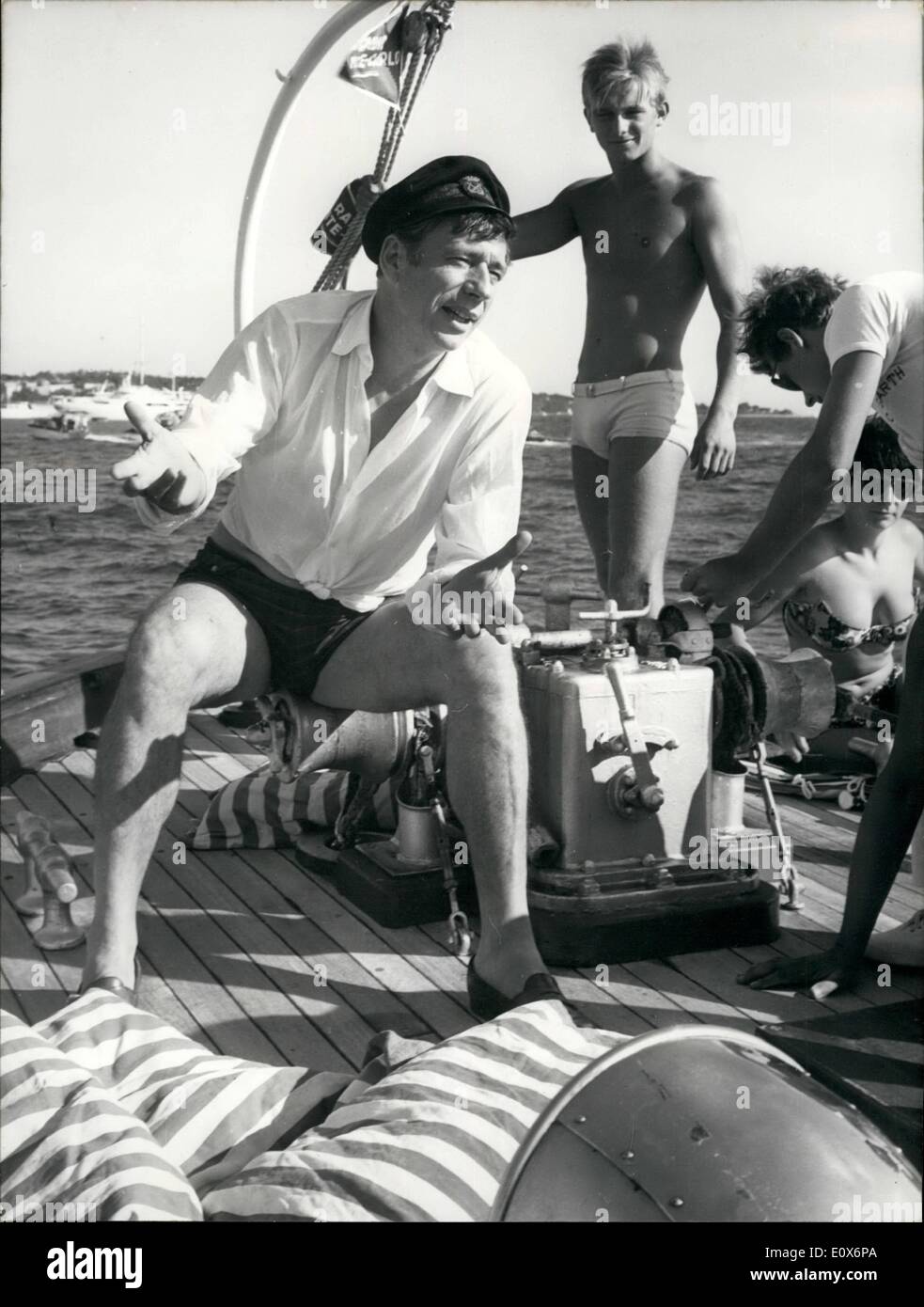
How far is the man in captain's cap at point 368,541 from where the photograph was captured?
2035 millimetres

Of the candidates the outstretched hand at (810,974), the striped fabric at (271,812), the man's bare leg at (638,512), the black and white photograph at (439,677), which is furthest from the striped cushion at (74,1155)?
the man's bare leg at (638,512)

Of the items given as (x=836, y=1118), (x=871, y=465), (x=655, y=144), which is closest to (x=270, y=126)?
(x=655, y=144)

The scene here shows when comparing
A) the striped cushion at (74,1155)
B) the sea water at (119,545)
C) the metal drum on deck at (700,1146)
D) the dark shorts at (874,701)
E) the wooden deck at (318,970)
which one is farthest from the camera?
the dark shorts at (874,701)

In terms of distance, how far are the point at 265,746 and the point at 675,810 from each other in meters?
1.43

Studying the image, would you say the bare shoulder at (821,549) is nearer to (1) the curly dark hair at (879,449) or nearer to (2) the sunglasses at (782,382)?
(1) the curly dark hair at (879,449)

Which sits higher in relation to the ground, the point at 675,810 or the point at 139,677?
the point at 139,677

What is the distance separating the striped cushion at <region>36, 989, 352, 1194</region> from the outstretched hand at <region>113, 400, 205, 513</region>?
0.74m

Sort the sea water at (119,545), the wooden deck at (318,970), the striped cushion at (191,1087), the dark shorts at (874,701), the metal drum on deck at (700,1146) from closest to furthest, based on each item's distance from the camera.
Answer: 1. the metal drum on deck at (700,1146)
2. the striped cushion at (191,1087)
3. the wooden deck at (318,970)
4. the sea water at (119,545)
5. the dark shorts at (874,701)

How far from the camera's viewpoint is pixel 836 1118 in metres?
1.12

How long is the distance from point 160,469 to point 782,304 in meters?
0.99

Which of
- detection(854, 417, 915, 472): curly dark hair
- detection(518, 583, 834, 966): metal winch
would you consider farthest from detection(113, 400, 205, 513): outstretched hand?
detection(854, 417, 915, 472): curly dark hair

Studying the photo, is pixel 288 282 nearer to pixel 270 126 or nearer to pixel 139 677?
pixel 270 126

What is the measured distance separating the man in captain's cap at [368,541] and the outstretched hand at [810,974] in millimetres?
353
